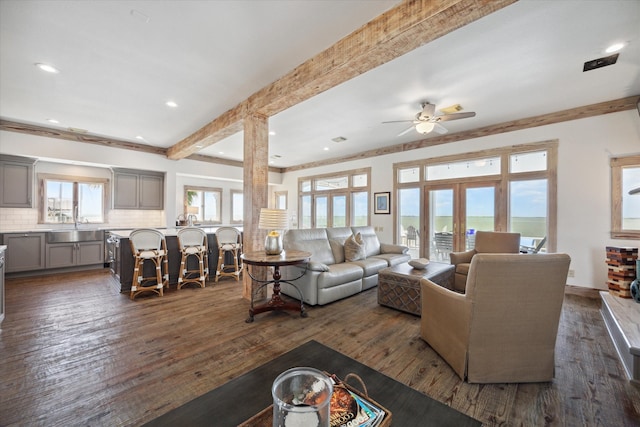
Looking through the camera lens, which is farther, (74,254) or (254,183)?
(74,254)

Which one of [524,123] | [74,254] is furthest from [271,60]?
[74,254]

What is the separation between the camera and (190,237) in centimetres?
450

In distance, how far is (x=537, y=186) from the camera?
14.6ft

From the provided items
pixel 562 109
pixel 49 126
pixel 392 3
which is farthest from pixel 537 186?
pixel 49 126

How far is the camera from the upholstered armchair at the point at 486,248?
4062mm

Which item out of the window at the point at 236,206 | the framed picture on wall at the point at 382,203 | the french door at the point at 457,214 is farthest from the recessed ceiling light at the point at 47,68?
the french door at the point at 457,214

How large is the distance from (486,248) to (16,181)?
9.18 metres

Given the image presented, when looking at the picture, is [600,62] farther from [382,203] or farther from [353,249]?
[382,203]

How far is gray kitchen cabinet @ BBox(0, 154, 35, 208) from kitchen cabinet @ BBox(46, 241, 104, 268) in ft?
3.45

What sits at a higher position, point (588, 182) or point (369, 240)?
point (588, 182)

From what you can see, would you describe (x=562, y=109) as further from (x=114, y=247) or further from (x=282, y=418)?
(x=114, y=247)

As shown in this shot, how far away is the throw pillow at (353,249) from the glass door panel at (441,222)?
6.98 feet

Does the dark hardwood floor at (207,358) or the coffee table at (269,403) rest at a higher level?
the coffee table at (269,403)

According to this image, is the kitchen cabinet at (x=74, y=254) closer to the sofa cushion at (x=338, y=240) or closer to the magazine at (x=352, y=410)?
the sofa cushion at (x=338, y=240)
